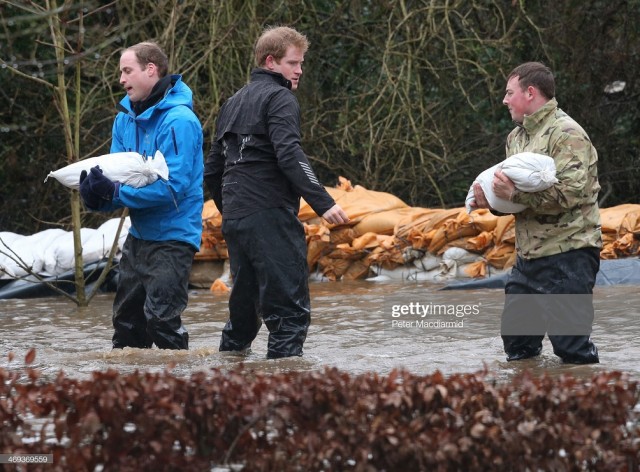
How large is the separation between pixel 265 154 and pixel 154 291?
37.5 inches

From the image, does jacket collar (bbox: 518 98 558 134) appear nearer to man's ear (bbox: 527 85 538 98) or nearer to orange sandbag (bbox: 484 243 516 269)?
man's ear (bbox: 527 85 538 98)

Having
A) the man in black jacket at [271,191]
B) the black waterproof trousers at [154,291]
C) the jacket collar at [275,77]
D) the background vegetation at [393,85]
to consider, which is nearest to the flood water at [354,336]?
the black waterproof trousers at [154,291]

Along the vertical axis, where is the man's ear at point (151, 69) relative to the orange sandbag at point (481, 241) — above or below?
above

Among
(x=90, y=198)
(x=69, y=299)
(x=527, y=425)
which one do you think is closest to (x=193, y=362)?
(x=90, y=198)

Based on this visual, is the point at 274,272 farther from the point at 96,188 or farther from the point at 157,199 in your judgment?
the point at 96,188

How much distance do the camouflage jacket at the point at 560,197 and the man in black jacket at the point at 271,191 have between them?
99cm

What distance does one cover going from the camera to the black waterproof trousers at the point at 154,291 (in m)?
6.29

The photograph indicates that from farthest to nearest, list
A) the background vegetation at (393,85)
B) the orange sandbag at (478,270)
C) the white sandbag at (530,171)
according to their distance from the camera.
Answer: the background vegetation at (393,85), the orange sandbag at (478,270), the white sandbag at (530,171)

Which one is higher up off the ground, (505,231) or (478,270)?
(505,231)

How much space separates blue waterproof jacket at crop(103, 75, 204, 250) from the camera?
6238mm

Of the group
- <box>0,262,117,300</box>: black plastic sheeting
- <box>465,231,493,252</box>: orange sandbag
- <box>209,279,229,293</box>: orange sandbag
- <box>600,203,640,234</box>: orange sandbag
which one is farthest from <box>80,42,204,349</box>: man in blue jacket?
<box>600,203,640,234</box>: orange sandbag

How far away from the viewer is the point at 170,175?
245 inches

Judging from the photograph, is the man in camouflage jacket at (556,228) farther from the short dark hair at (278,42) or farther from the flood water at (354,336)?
the short dark hair at (278,42)

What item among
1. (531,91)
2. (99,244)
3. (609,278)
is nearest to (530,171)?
(531,91)
